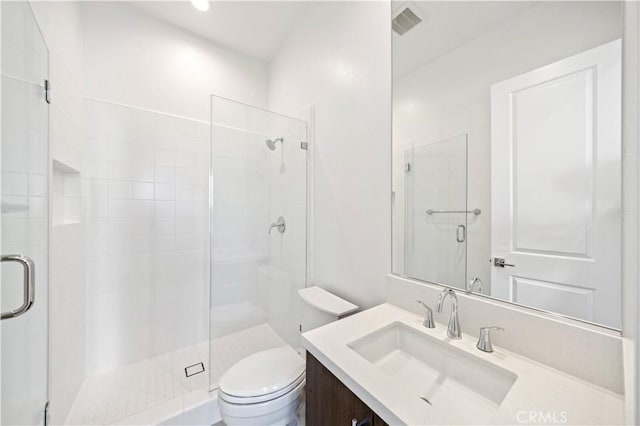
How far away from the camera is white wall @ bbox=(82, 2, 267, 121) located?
1743mm

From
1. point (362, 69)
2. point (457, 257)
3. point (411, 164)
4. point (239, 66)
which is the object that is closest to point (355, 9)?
point (362, 69)

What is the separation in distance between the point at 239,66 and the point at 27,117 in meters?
1.86

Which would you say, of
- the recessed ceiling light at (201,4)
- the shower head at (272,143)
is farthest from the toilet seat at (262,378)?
the recessed ceiling light at (201,4)

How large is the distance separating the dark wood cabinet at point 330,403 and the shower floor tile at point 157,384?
3.12 feet

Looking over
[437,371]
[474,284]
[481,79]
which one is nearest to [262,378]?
[437,371]

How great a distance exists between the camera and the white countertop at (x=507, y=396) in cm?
54

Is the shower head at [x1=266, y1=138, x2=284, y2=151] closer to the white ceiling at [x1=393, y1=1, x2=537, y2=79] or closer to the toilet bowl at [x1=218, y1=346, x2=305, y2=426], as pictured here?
the white ceiling at [x1=393, y1=1, x2=537, y2=79]

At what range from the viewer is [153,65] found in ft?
6.36

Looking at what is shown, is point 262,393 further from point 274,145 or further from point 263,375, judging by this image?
point 274,145

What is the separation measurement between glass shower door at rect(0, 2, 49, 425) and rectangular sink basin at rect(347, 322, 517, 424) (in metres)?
1.09

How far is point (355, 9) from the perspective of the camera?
143cm

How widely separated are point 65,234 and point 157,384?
1.13 metres

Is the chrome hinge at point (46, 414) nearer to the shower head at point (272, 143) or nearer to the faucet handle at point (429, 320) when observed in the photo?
the faucet handle at point (429, 320)

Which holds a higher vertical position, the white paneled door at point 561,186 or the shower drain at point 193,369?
the white paneled door at point 561,186
